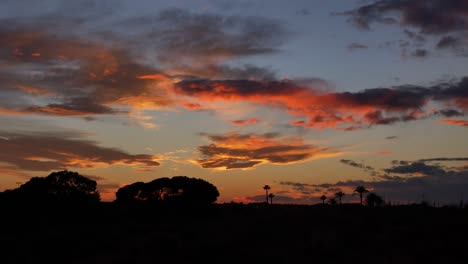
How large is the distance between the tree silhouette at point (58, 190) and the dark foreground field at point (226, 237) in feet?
4.76

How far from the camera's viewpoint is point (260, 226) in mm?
35562

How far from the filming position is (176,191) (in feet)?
157

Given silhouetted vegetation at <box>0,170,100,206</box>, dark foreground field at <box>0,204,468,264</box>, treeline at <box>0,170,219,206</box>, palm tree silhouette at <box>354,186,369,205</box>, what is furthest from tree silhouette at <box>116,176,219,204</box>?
palm tree silhouette at <box>354,186,369,205</box>

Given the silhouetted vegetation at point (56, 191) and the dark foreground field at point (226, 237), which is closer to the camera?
the dark foreground field at point (226, 237)

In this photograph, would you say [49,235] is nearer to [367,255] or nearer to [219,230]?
[219,230]

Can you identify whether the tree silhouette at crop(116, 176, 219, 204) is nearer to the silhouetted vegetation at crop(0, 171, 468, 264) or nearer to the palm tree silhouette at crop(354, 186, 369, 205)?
the silhouetted vegetation at crop(0, 171, 468, 264)

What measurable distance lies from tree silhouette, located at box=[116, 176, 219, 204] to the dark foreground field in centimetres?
293

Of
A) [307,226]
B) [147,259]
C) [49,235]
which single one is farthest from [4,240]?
[307,226]

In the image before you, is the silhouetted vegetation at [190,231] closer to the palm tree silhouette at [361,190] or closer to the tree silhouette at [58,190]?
the tree silhouette at [58,190]

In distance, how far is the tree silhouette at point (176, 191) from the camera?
47.4 meters

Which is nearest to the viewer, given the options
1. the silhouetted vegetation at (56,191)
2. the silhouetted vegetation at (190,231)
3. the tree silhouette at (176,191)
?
the silhouetted vegetation at (190,231)

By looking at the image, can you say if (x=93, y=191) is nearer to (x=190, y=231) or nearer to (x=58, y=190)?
(x=58, y=190)

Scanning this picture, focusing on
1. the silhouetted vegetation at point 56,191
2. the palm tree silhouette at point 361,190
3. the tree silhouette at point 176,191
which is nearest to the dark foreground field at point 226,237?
the silhouetted vegetation at point 56,191

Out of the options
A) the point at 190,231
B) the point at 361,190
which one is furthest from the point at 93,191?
the point at 361,190
